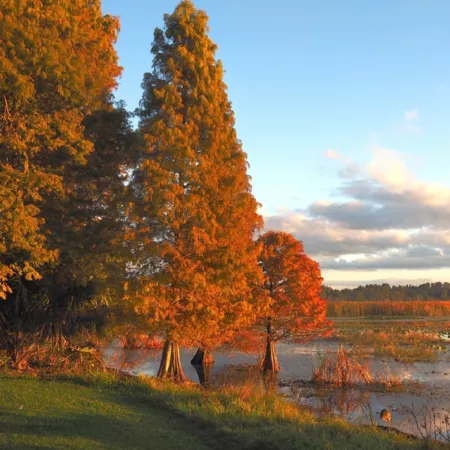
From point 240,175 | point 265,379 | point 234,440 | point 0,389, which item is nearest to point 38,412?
point 0,389

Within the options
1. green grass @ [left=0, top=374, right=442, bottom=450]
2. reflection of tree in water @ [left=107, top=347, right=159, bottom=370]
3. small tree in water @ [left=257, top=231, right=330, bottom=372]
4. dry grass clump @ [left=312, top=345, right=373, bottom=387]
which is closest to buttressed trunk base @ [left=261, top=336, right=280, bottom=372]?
small tree in water @ [left=257, top=231, right=330, bottom=372]

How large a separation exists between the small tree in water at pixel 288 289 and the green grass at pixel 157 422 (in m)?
15.5

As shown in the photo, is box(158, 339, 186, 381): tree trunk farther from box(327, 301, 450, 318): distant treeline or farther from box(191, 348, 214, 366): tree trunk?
box(327, 301, 450, 318): distant treeline

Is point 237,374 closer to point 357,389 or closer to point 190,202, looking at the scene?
point 357,389

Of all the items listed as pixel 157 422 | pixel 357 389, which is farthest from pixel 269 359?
pixel 157 422

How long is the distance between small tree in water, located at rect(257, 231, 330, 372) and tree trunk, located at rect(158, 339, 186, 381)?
9.68m

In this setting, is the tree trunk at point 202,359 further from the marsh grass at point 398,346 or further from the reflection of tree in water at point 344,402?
the reflection of tree in water at point 344,402

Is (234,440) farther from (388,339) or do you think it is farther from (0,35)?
(388,339)

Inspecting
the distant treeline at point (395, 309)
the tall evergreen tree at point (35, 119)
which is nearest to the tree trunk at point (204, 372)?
the tall evergreen tree at point (35, 119)

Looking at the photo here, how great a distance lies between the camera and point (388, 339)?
1713 inches

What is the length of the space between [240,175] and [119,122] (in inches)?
262

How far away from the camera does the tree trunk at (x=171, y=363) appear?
21.7m

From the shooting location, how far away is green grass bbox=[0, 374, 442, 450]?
984 cm

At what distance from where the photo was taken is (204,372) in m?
30.5
